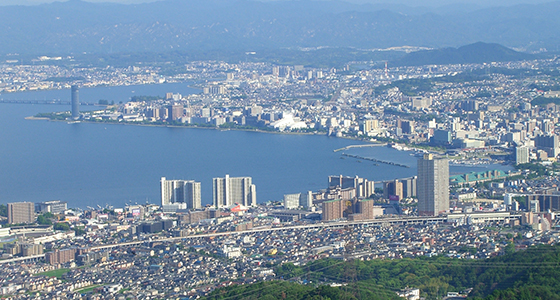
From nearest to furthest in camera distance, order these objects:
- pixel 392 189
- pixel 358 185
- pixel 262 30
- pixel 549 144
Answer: pixel 392 189, pixel 358 185, pixel 549 144, pixel 262 30

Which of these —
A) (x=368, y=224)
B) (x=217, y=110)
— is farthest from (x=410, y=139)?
(x=368, y=224)

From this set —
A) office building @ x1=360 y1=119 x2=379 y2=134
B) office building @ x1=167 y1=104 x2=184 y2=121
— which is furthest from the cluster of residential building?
office building @ x1=167 y1=104 x2=184 y2=121

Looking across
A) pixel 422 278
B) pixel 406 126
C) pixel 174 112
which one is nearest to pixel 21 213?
pixel 422 278

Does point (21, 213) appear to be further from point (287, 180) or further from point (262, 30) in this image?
point (262, 30)

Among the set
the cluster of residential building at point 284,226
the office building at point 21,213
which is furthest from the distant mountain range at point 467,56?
the office building at point 21,213

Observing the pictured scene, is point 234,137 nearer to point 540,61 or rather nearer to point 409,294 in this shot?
point 409,294

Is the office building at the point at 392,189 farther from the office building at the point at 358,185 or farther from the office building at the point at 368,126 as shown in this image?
the office building at the point at 368,126
